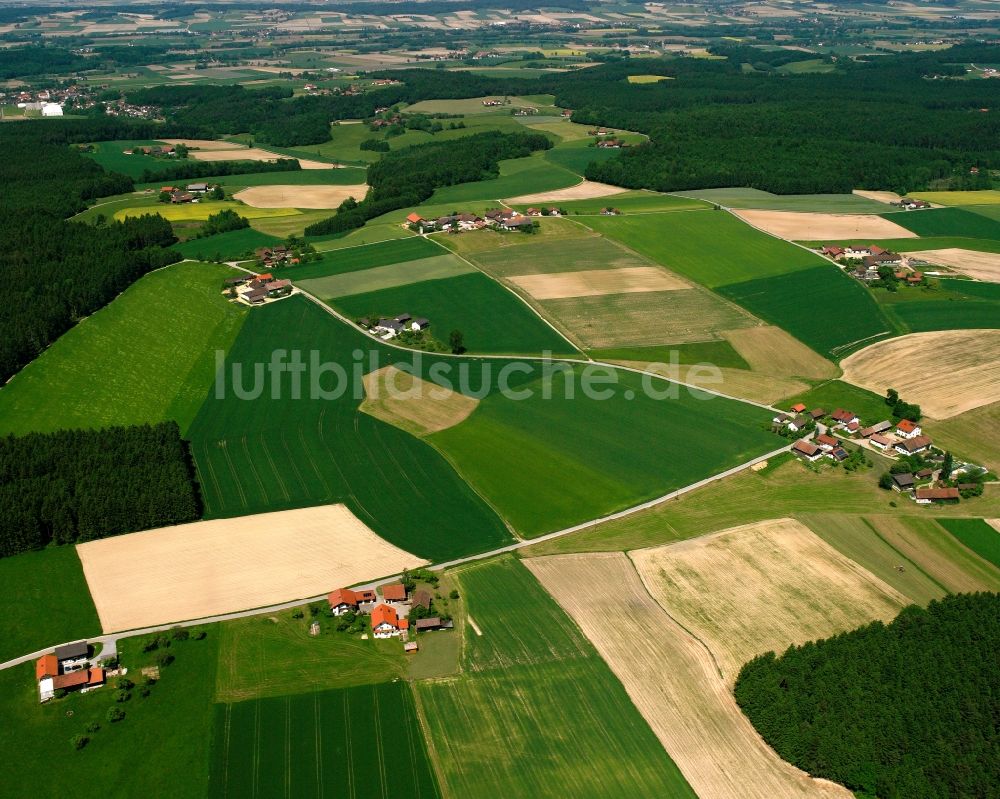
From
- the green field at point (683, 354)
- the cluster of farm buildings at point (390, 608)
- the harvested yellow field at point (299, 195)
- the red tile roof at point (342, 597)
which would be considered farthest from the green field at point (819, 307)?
the harvested yellow field at point (299, 195)

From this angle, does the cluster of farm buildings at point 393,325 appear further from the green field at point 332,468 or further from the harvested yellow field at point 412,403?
the harvested yellow field at point 412,403

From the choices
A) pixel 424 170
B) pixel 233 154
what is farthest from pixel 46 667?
pixel 233 154

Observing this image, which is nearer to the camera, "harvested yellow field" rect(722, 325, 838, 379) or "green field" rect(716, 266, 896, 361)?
"harvested yellow field" rect(722, 325, 838, 379)

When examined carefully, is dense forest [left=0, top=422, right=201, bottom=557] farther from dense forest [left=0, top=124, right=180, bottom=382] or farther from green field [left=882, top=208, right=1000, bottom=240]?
green field [left=882, top=208, right=1000, bottom=240]

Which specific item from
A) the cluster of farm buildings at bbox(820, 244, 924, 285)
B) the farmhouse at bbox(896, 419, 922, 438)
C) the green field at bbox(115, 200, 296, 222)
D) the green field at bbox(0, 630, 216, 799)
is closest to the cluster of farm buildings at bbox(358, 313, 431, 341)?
the farmhouse at bbox(896, 419, 922, 438)

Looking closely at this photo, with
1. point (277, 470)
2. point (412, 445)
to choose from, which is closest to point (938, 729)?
point (412, 445)
